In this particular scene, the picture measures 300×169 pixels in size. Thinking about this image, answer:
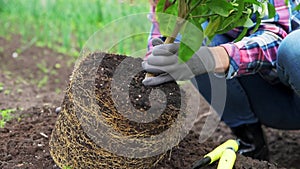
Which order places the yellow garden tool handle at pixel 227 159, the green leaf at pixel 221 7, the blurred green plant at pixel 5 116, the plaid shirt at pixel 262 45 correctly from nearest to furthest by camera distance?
the green leaf at pixel 221 7 → the yellow garden tool handle at pixel 227 159 → the plaid shirt at pixel 262 45 → the blurred green plant at pixel 5 116

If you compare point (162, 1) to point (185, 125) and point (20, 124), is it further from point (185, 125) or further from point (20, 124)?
point (20, 124)

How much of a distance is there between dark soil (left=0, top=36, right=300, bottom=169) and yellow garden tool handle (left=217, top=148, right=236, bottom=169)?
66 millimetres

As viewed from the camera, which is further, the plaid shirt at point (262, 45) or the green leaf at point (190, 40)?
the plaid shirt at point (262, 45)

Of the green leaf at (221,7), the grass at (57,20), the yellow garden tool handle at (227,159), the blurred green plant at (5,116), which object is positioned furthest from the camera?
the grass at (57,20)

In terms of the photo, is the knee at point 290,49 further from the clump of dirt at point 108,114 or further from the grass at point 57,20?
the grass at point 57,20

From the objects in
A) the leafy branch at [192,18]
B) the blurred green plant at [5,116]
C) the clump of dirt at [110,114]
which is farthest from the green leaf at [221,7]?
the blurred green plant at [5,116]

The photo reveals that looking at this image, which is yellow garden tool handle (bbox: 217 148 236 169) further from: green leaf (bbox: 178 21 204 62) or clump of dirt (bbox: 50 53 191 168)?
green leaf (bbox: 178 21 204 62)

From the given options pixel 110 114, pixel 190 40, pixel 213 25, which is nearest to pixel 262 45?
pixel 213 25

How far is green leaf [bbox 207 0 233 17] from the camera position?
1317 millimetres

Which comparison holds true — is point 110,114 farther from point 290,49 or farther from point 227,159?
point 290,49

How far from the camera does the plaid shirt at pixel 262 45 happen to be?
168cm

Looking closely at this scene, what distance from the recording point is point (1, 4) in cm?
422

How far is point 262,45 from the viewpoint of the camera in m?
1.72

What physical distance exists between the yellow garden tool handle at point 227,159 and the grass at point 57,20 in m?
2.26
